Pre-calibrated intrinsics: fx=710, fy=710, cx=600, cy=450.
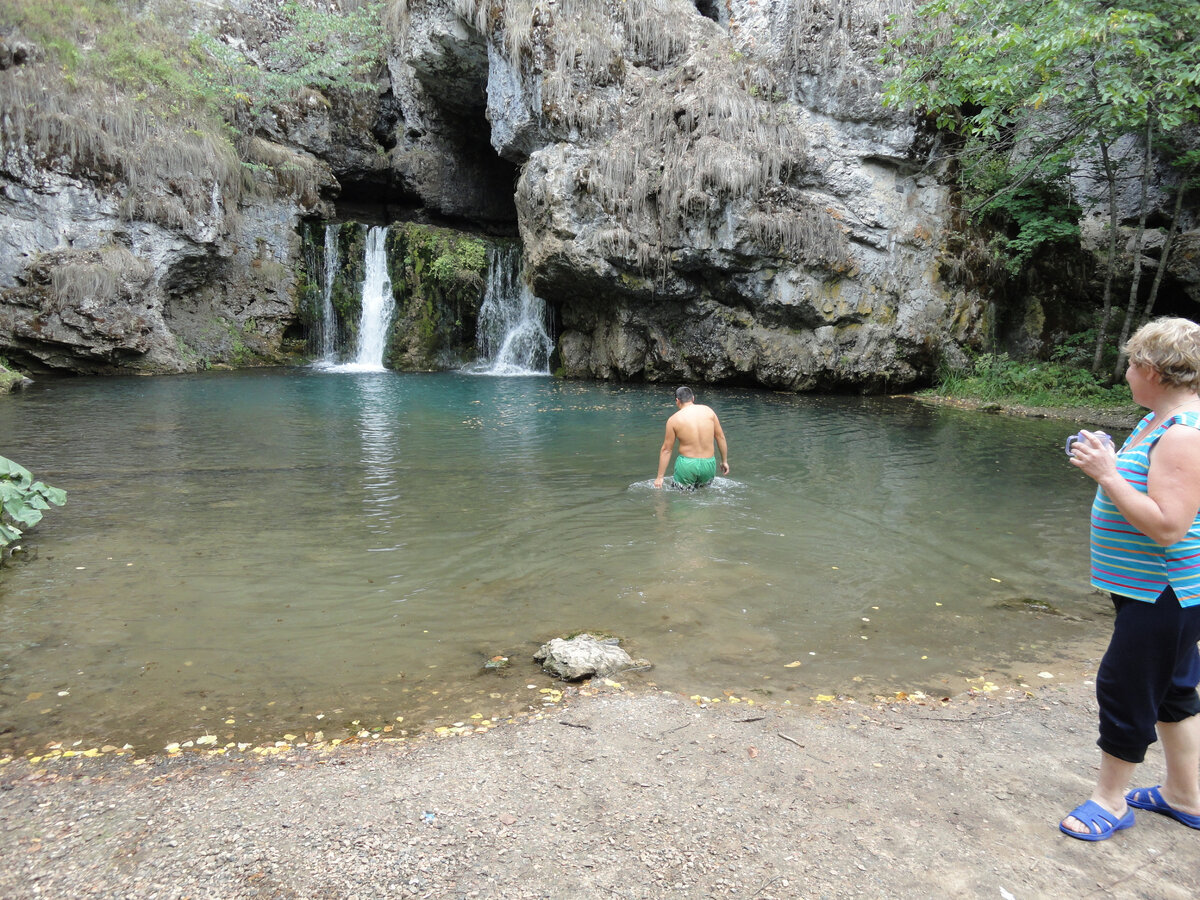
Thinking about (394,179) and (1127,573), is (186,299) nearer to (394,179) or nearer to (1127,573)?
(394,179)

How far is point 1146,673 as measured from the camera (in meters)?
2.45

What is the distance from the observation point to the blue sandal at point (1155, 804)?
2660 millimetres

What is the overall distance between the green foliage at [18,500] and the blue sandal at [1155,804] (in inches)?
292

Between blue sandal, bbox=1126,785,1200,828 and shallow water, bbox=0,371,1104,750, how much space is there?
1.34 meters

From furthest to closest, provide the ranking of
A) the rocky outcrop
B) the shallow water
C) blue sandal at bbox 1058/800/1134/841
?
the rocky outcrop, the shallow water, blue sandal at bbox 1058/800/1134/841

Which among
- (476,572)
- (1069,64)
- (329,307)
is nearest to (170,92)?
(329,307)

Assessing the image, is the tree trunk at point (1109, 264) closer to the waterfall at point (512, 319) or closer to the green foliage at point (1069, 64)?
the green foliage at point (1069, 64)

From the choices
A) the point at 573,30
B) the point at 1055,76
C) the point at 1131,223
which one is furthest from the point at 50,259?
the point at 1131,223

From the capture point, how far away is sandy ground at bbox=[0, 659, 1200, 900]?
96.7 inches

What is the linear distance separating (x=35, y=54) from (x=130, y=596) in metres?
21.4

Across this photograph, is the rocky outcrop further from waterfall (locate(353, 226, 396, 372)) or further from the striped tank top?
the striped tank top

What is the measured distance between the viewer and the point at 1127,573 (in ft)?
8.25

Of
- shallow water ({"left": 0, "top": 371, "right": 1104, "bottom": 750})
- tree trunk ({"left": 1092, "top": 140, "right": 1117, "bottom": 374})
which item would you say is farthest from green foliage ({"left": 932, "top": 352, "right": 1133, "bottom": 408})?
shallow water ({"left": 0, "top": 371, "right": 1104, "bottom": 750})

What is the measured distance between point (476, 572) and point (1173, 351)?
15.8 feet
